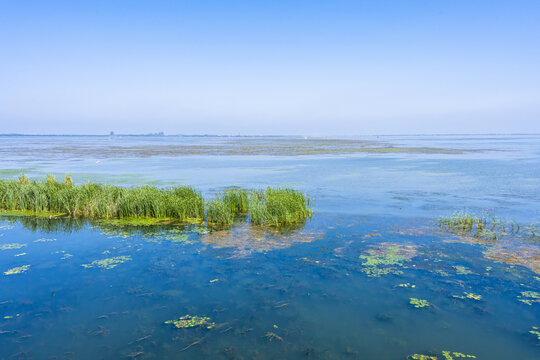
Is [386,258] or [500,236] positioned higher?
[500,236]

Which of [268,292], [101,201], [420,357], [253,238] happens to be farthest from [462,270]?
[101,201]

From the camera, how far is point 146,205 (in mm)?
12656

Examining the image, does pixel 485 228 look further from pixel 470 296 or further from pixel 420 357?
pixel 420 357

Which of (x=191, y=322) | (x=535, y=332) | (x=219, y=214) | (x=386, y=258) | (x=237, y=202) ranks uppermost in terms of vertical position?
(x=237, y=202)

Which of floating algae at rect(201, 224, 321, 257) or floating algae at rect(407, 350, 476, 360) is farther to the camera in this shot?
floating algae at rect(201, 224, 321, 257)

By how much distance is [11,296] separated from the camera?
694cm

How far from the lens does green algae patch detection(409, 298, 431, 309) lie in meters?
6.47

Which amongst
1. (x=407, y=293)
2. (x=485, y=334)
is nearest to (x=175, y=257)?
(x=407, y=293)

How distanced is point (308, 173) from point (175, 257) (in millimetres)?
17083

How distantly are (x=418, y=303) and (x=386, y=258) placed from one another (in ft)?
6.98

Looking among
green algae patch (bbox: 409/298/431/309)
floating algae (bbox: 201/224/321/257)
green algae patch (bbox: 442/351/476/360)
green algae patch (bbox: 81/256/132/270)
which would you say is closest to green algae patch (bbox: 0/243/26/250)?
green algae patch (bbox: 81/256/132/270)

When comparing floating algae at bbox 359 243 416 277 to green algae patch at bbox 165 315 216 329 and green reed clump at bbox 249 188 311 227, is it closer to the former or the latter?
green reed clump at bbox 249 188 311 227

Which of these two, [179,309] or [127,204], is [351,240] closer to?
[179,309]

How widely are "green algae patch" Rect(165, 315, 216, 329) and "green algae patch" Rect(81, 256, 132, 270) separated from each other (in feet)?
10.4
